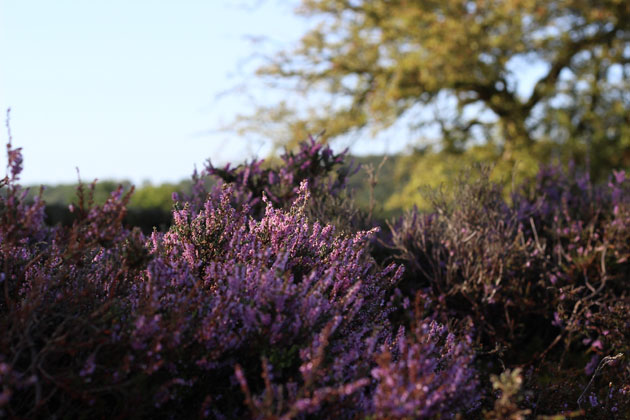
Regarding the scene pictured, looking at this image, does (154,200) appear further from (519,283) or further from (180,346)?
(180,346)

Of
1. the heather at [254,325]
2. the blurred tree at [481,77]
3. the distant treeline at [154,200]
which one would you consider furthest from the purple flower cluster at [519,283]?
the blurred tree at [481,77]

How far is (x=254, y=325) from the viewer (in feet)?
8.87

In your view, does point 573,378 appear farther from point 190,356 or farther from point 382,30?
point 382,30

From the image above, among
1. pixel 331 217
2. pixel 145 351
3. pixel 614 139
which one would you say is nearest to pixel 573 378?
pixel 331 217

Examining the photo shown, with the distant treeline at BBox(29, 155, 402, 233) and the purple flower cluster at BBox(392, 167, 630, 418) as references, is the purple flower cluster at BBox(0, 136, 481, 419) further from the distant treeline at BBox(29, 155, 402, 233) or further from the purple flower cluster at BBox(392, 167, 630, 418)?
the purple flower cluster at BBox(392, 167, 630, 418)

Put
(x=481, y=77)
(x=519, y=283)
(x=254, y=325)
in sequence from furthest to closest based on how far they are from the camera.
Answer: (x=481, y=77) → (x=519, y=283) → (x=254, y=325)

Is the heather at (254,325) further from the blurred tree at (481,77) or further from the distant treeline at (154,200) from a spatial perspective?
the blurred tree at (481,77)

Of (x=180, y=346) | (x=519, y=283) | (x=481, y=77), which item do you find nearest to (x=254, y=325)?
(x=180, y=346)

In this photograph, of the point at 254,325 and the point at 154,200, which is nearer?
the point at 254,325

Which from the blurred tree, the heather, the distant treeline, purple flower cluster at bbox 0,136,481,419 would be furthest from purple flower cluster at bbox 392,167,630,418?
the blurred tree

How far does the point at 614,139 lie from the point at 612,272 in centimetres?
1297

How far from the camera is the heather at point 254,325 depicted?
242 centimetres

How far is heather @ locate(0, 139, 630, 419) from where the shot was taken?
7.95ft

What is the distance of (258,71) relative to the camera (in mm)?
17969
